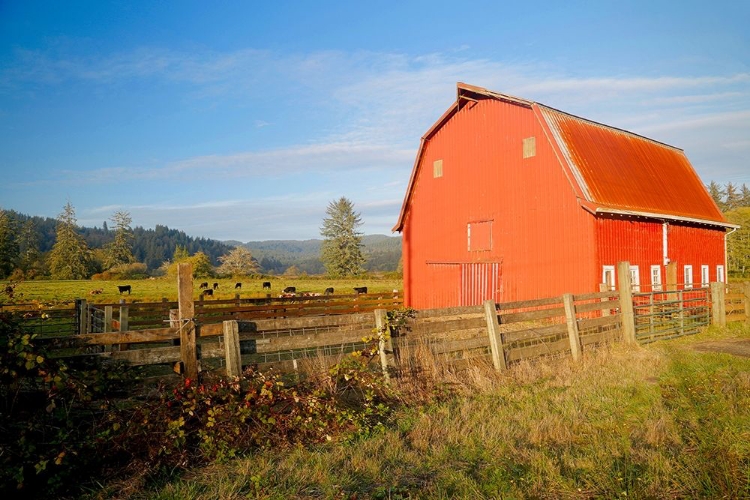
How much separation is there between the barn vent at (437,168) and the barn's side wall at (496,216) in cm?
16

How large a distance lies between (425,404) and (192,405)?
9.75ft

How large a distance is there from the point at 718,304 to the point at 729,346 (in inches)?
130

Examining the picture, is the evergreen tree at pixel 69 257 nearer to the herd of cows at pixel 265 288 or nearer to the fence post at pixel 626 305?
the herd of cows at pixel 265 288

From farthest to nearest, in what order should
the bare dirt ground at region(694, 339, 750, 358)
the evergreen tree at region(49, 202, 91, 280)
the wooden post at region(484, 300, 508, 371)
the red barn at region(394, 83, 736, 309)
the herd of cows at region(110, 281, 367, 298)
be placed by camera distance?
the evergreen tree at region(49, 202, 91, 280)
the herd of cows at region(110, 281, 367, 298)
the red barn at region(394, 83, 736, 309)
the bare dirt ground at region(694, 339, 750, 358)
the wooden post at region(484, 300, 508, 371)

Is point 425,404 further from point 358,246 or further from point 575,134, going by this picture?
point 358,246

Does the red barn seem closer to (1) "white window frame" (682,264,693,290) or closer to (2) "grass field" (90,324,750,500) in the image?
(1) "white window frame" (682,264,693,290)

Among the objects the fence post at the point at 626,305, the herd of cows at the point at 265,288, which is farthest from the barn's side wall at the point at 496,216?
the herd of cows at the point at 265,288

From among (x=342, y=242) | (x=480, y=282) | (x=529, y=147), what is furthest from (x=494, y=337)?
(x=342, y=242)

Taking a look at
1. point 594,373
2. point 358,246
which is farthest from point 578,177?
point 358,246

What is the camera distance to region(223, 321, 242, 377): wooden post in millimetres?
6238

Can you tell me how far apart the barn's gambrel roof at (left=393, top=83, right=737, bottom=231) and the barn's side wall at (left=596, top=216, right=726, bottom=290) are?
0.51 meters

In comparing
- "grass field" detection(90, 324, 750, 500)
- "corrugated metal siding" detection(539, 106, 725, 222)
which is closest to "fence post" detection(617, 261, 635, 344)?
"grass field" detection(90, 324, 750, 500)

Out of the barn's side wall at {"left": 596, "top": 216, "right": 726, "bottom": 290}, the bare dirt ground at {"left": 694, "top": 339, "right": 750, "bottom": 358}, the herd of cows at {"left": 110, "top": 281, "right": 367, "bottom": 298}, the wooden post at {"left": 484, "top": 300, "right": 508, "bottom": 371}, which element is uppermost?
the barn's side wall at {"left": 596, "top": 216, "right": 726, "bottom": 290}

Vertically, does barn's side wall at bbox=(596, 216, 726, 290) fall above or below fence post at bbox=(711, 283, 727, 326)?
above
